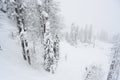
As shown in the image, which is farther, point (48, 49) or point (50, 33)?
point (50, 33)

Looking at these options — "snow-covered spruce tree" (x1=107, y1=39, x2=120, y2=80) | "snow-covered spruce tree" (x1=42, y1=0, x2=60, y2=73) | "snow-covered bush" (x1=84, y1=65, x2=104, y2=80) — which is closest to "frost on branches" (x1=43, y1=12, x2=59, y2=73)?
"snow-covered spruce tree" (x1=42, y1=0, x2=60, y2=73)

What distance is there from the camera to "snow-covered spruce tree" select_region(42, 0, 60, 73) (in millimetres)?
15797

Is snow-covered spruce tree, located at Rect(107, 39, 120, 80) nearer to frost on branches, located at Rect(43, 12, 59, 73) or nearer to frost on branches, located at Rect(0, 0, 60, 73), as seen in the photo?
frost on branches, located at Rect(0, 0, 60, 73)

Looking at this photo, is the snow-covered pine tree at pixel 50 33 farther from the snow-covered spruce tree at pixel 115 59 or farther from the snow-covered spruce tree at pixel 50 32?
the snow-covered spruce tree at pixel 115 59

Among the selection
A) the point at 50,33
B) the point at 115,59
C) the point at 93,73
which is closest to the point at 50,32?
the point at 50,33

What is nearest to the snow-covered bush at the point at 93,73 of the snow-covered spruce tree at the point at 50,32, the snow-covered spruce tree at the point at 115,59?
the snow-covered spruce tree at the point at 115,59

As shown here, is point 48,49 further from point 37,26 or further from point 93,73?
point 93,73

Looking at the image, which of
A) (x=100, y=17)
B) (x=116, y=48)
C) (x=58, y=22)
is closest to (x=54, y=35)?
(x=58, y=22)

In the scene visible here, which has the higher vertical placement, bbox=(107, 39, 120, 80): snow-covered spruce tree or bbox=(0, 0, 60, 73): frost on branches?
bbox=(0, 0, 60, 73): frost on branches

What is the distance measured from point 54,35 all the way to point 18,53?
668 cm

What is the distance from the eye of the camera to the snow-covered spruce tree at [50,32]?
1580 cm

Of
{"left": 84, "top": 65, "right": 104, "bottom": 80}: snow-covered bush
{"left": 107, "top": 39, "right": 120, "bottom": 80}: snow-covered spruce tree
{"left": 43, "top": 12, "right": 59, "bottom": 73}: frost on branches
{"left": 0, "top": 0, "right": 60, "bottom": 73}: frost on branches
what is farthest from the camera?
{"left": 107, "top": 39, "right": 120, "bottom": 80}: snow-covered spruce tree

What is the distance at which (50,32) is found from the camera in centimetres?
1691

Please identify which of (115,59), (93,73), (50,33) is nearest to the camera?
(93,73)
